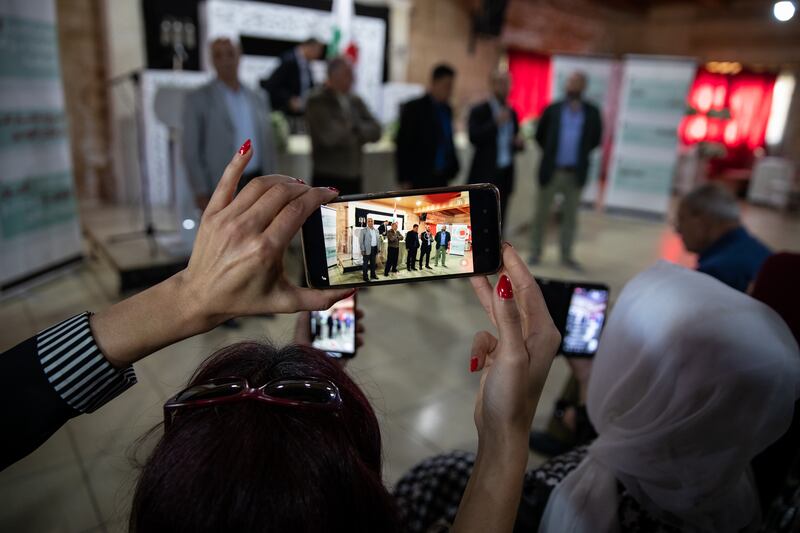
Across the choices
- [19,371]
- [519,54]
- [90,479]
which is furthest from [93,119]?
→ [519,54]

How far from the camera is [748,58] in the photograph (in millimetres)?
10398

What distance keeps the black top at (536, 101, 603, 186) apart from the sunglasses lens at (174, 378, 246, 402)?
4.33 m

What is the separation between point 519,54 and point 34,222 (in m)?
8.99

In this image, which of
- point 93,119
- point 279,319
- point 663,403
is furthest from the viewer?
point 93,119

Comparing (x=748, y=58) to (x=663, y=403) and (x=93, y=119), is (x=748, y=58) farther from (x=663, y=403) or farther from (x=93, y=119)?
(x=663, y=403)

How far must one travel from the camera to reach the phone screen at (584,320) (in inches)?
53.8

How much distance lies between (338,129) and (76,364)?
9.68ft

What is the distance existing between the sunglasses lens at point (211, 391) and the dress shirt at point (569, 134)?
14.3 feet

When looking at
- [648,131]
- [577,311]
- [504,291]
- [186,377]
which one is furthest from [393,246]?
[648,131]

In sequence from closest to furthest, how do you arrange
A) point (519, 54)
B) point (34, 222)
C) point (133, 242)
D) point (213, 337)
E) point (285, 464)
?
1. point (285, 464)
2. point (213, 337)
3. point (34, 222)
4. point (133, 242)
5. point (519, 54)

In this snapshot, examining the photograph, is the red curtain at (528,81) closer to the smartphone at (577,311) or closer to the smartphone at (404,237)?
the smartphone at (577,311)

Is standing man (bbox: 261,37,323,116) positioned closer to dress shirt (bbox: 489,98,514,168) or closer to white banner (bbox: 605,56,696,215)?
dress shirt (bbox: 489,98,514,168)

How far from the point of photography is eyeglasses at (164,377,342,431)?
0.53 m

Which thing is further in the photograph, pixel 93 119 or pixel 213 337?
pixel 93 119
